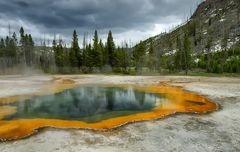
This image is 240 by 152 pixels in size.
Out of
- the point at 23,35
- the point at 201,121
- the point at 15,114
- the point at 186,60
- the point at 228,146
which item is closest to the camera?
the point at 228,146

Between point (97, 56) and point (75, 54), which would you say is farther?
point (75, 54)

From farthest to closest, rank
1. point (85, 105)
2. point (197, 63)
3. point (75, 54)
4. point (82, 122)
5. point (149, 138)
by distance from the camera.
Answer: point (197, 63) → point (75, 54) → point (85, 105) → point (82, 122) → point (149, 138)

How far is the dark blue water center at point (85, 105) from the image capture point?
1708cm

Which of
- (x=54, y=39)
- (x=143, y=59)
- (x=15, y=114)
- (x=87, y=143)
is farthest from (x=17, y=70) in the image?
(x=87, y=143)

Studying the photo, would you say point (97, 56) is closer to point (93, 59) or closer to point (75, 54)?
point (93, 59)

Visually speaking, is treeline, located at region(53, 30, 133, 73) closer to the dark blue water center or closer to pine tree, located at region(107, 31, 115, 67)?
pine tree, located at region(107, 31, 115, 67)

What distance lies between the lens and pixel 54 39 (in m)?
87.2

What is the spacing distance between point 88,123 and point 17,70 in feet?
176

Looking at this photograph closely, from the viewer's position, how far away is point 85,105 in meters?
21.3

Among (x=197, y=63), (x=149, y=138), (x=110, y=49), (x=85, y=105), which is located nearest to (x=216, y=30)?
(x=197, y=63)

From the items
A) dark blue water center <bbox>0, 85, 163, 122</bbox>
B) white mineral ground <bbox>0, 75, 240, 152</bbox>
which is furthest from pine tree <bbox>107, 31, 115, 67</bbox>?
white mineral ground <bbox>0, 75, 240, 152</bbox>

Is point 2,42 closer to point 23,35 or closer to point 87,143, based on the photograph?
point 23,35

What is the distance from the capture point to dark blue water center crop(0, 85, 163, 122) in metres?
17.1

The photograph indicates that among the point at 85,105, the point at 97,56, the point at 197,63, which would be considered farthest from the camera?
the point at 197,63
